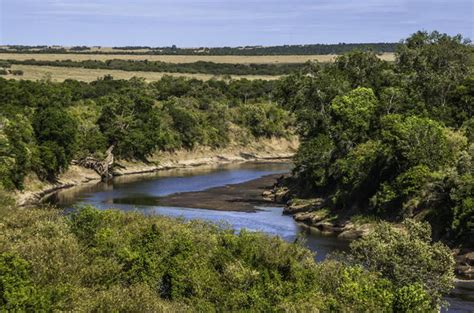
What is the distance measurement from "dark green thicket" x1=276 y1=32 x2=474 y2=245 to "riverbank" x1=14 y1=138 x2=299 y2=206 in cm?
2432

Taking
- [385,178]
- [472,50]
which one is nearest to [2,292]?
[385,178]

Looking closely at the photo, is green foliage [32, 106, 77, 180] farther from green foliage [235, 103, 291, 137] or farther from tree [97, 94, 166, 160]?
green foliage [235, 103, 291, 137]

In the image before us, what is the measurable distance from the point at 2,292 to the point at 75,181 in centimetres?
8774

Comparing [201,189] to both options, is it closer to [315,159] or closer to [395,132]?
[315,159]

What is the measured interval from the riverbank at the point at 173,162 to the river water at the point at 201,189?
8.75ft

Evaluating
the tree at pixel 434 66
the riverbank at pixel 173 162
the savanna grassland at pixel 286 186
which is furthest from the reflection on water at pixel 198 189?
the tree at pixel 434 66

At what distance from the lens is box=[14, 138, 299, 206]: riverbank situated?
11269 centimetres

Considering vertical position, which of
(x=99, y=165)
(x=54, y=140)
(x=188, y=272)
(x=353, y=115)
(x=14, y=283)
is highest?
(x=14, y=283)

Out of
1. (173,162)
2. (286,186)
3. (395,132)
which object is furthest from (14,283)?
(173,162)

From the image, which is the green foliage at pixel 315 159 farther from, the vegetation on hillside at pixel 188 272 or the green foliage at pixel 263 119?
the green foliage at pixel 263 119

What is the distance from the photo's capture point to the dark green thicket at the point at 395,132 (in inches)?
3167

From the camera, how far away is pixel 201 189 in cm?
12112

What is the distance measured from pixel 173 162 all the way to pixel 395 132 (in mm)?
67071

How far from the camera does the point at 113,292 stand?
126 ft
